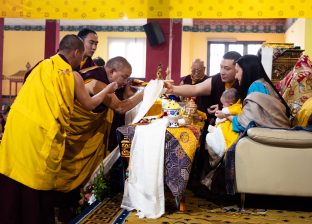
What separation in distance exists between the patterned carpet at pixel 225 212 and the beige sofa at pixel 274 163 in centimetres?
16

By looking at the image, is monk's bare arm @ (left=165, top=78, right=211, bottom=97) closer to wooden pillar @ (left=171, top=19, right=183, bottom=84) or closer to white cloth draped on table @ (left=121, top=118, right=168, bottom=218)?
white cloth draped on table @ (left=121, top=118, right=168, bottom=218)

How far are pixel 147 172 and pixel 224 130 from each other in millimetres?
732

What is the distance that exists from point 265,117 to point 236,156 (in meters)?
0.38

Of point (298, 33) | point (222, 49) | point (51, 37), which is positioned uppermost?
point (222, 49)

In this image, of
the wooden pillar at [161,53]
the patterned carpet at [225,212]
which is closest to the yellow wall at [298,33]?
the wooden pillar at [161,53]

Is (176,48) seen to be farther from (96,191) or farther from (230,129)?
(96,191)

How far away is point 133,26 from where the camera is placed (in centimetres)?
1262

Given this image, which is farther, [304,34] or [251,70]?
[304,34]

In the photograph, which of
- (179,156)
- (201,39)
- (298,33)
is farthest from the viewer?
(201,39)

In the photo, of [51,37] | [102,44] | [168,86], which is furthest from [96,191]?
[102,44]

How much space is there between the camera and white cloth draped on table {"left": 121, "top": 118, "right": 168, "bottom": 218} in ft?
8.94

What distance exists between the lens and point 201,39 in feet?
39.8

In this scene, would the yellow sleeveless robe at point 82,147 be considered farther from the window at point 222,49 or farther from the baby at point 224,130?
the window at point 222,49

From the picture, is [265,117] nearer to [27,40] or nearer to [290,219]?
[290,219]
